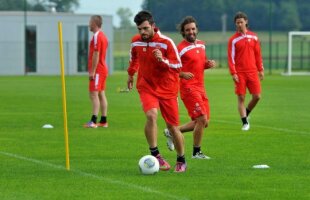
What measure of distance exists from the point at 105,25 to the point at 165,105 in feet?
161

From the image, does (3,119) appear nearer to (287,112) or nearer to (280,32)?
(287,112)

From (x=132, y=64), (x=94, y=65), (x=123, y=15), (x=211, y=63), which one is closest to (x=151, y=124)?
(x=132, y=64)

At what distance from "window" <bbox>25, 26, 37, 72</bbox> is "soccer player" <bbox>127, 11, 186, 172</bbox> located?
145ft

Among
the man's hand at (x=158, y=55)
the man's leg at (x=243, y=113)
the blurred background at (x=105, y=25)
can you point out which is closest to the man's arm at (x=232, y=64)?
the man's leg at (x=243, y=113)

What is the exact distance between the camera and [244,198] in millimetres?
10789

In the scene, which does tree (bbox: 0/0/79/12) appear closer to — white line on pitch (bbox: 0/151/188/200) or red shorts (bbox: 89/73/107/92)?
red shorts (bbox: 89/73/107/92)

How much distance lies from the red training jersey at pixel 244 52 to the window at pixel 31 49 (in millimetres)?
37627

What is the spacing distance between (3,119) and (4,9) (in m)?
43.9

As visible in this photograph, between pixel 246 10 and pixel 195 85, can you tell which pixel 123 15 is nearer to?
pixel 246 10

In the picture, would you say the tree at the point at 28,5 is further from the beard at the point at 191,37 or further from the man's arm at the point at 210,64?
the beard at the point at 191,37

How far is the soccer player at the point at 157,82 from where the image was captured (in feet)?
42.5

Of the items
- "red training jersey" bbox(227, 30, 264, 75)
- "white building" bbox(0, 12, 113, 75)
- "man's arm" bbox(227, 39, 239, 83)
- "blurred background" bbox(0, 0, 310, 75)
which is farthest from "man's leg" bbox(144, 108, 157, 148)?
"white building" bbox(0, 12, 113, 75)

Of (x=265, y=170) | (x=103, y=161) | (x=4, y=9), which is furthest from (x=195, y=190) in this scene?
(x=4, y=9)

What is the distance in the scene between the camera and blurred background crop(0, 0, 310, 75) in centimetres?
5831
